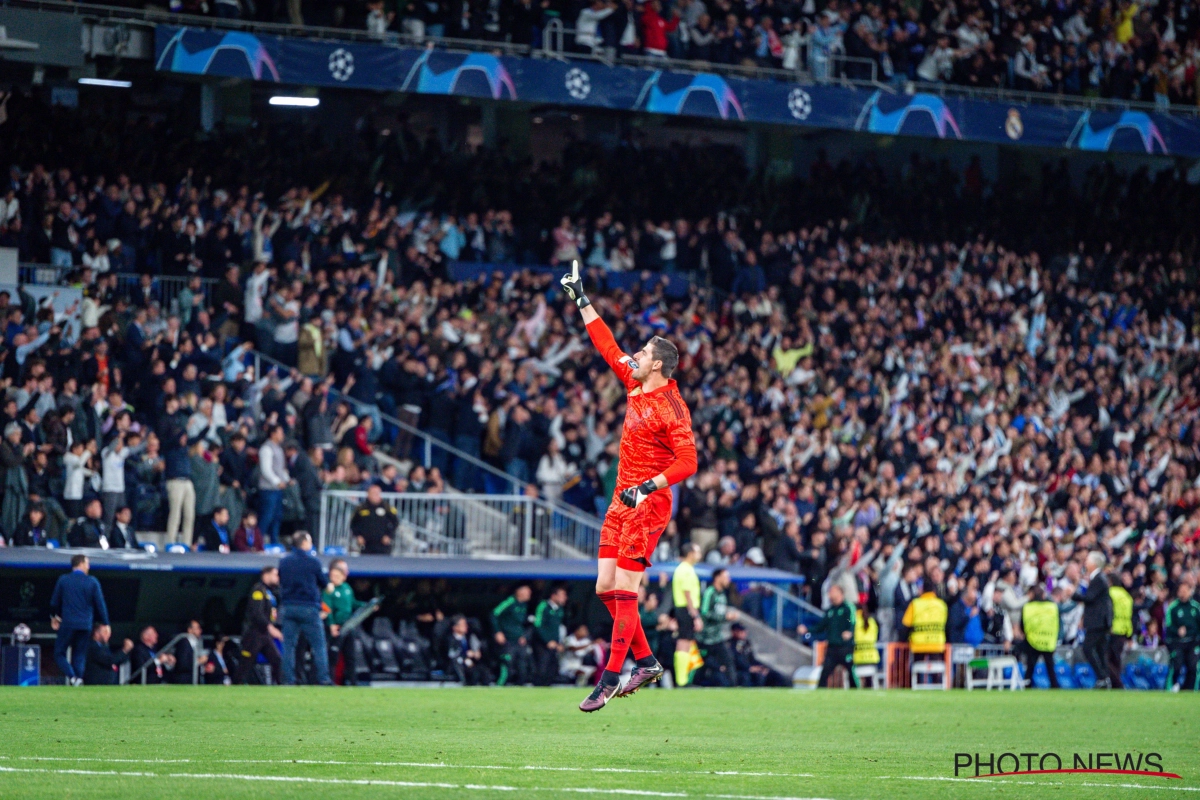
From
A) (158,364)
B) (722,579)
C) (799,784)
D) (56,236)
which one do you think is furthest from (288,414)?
(799,784)

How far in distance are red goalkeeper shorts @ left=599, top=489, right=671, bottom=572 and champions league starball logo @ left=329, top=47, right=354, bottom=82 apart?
65.5 ft

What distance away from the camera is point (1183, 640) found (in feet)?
88.5

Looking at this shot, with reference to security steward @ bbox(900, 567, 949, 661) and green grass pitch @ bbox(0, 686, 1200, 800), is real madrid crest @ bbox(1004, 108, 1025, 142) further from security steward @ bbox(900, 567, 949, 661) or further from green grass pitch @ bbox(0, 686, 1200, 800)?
green grass pitch @ bbox(0, 686, 1200, 800)

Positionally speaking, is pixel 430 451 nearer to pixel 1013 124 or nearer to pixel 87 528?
pixel 87 528

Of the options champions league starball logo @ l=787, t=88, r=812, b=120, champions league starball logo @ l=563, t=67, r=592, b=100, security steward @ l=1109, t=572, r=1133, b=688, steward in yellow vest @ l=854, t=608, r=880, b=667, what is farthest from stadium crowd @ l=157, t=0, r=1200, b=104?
steward in yellow vest @ l=854, t=608, r=880, b=667

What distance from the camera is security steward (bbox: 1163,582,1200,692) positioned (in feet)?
88.5

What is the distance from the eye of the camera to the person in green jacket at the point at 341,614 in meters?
21.8

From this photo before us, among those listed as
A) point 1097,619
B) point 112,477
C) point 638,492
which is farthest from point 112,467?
point 1097,619

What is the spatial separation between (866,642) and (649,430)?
14596 mm

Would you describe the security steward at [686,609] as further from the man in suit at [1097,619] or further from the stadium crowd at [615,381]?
the man in suit at [1097,619]

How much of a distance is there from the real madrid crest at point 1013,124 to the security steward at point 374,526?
682 inches

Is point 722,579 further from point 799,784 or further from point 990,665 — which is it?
point 799,784

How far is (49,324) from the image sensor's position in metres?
24.0

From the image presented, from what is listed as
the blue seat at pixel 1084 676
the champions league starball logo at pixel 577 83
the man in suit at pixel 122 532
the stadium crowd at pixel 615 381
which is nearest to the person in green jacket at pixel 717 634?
the stadium crowd at pixel 615 381
